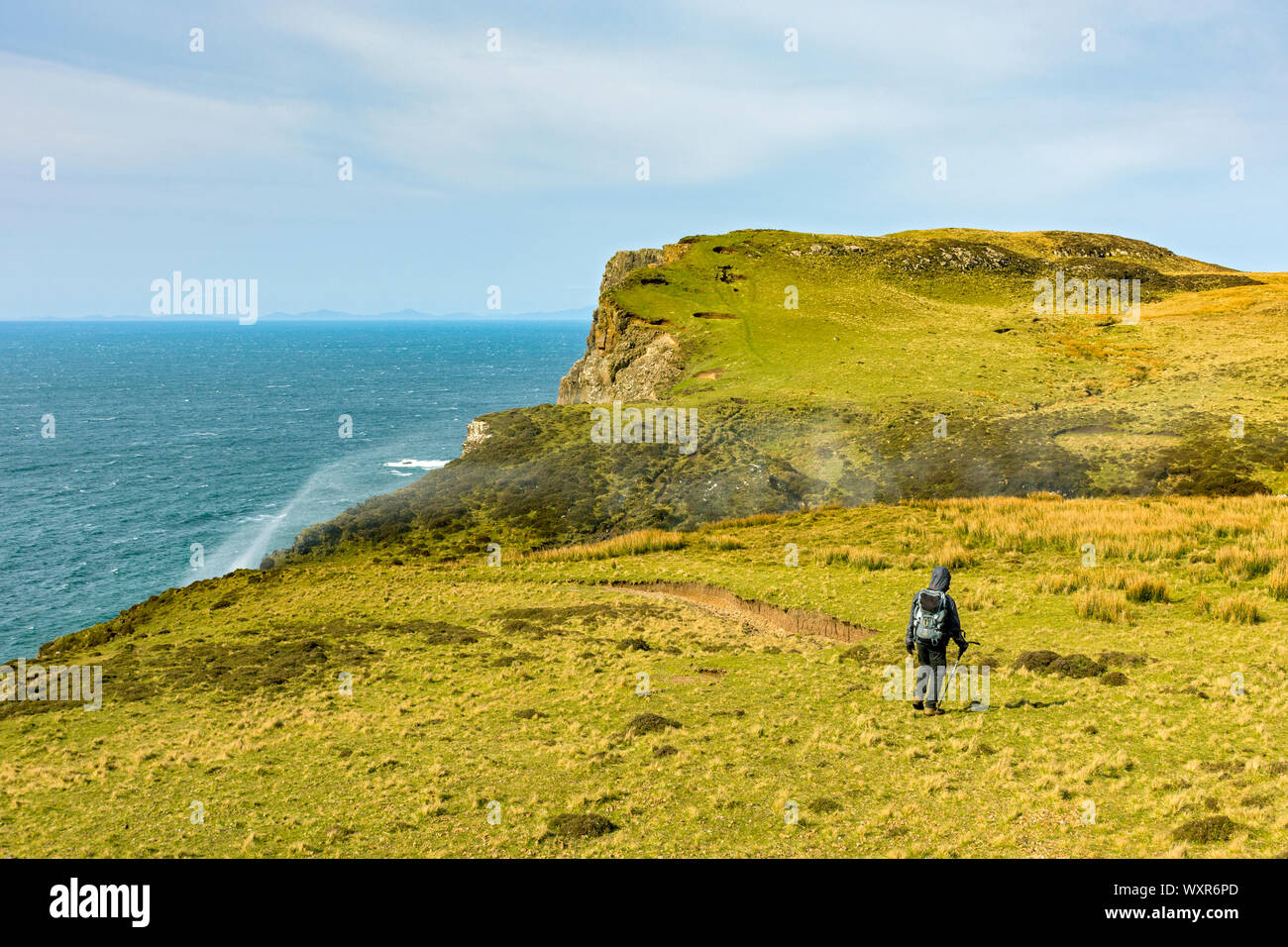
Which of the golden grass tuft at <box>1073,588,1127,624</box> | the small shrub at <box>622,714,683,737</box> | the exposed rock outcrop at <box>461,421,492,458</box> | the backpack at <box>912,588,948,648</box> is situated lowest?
the small shrub at <box>622,714,683,737</box>

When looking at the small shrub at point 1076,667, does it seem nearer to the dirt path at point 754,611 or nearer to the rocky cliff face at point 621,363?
the dirt path at point 754,611

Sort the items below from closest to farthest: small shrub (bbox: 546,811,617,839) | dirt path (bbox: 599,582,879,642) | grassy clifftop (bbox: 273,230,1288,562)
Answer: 1. small shrub (bbox: 546,811,617,839)
2. dirt path (bbox: 599,582,879,642)
3. grassy clifftop (bbox: 273,230,1288,562)

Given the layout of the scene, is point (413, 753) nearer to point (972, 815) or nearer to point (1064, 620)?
point (972, 815)

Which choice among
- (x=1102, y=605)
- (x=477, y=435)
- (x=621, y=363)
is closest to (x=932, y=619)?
(x=1102, y=605)

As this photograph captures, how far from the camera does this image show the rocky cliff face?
3356 inches

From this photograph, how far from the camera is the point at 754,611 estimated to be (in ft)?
84.9

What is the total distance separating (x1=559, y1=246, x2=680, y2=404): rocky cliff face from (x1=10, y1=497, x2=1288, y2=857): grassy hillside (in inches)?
2246

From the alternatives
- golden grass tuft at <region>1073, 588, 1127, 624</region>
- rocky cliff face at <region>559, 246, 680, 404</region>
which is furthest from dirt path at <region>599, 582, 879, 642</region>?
rocky cliff face at <region>559, 246, 680, 404</region>

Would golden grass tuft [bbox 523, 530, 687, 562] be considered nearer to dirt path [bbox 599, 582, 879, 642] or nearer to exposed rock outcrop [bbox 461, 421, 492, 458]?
dirt path [bbox 599, 582, 879, 642]

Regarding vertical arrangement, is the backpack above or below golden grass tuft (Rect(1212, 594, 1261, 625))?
above

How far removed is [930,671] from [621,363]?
7924 centimetres

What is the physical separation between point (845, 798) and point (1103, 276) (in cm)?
13212

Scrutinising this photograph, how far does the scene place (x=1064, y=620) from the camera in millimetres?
19969
